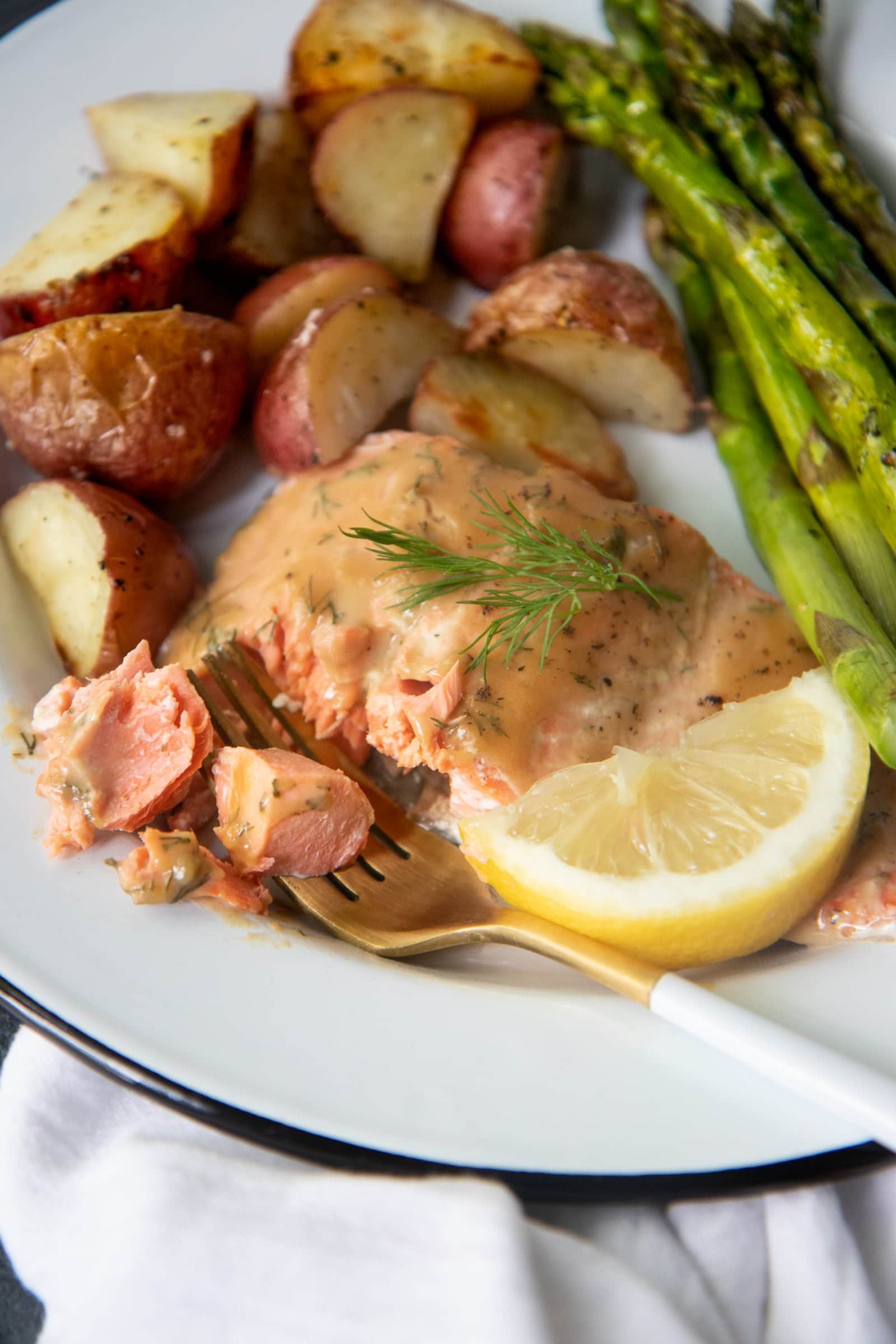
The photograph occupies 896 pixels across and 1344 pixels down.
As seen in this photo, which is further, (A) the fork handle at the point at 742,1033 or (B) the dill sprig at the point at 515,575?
(B) the dill sprig at the point at 515,575

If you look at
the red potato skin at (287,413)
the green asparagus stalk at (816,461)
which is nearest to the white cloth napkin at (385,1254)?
the green asparagus stalk at (816,461)

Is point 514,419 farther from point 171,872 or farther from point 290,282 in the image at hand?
point 171,872

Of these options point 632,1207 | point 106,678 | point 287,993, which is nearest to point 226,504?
point 106,678

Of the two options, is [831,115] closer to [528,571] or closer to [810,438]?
[810,438]

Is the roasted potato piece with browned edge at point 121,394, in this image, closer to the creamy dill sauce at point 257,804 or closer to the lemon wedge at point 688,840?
the creamy dill sauce at point 257,804

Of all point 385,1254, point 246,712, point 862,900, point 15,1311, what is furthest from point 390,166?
point 15,1311

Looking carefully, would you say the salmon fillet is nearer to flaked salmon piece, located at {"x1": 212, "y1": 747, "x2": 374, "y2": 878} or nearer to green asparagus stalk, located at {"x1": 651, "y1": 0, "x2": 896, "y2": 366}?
flaked salmon piece, located at {"x1": 212, "y1": 747, "x2": 374, "y2": 878}

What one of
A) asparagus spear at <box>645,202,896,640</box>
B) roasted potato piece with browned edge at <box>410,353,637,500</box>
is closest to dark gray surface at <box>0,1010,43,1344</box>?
roasted potato piece with browned edge at <box>410,353,637,500</box>

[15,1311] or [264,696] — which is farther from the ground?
[264,696]
